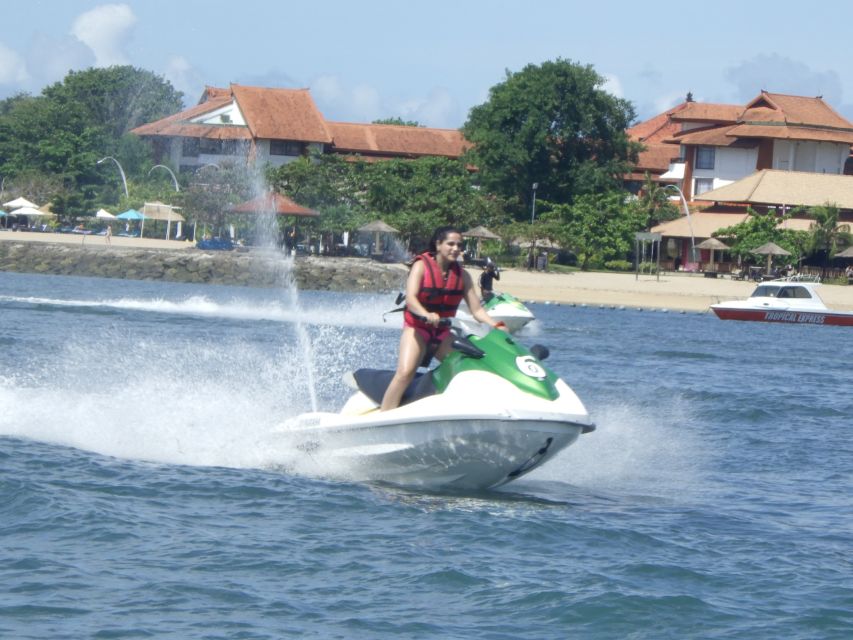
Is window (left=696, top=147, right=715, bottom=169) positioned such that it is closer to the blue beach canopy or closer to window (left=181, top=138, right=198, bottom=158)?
window (left=181, top=138, right=198, bottom=158)

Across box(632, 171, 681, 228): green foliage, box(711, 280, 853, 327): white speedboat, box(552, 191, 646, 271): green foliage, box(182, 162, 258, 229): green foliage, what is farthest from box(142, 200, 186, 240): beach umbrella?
box(711, 280, 853, 327): white speedboat

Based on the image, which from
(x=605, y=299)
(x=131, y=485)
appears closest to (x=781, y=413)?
(x=131, y=485)

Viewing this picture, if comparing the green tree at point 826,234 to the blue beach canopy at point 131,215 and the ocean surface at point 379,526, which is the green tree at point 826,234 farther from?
the ocean surface at point 379,526

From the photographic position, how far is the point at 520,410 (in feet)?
26.3

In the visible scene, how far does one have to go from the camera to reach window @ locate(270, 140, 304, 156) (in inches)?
2653

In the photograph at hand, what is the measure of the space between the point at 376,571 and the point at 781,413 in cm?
891

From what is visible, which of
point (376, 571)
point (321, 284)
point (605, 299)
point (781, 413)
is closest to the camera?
point (376, 571)

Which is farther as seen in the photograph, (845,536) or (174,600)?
(845,536)

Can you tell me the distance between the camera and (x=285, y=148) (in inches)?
2670

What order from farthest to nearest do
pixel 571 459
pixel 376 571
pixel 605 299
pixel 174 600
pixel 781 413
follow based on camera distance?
pixel 605 299 → pixel 781 413 → pixel 571 459 → pixel 376 571 → pixel 174 600

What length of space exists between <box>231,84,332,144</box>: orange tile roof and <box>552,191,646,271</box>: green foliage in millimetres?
17254

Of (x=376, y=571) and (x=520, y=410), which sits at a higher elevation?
(x=520, y=410)

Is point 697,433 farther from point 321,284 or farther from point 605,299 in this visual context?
point 321,284

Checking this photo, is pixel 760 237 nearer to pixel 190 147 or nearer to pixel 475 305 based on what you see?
pixel 190 147
